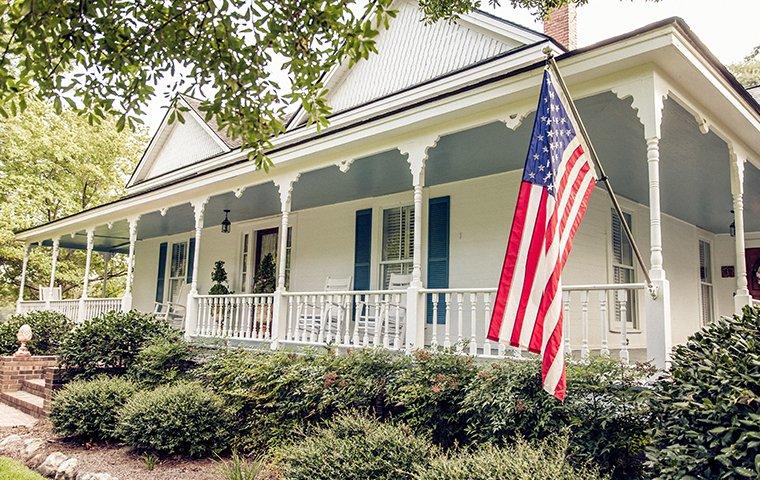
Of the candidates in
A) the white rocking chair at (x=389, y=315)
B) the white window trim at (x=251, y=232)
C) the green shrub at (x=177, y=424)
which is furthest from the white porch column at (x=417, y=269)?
the white window trim at (x=251, y=232)

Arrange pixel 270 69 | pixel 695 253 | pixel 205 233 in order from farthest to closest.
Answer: pixel 205 233 → pixel 695 253 → pixel 270 69

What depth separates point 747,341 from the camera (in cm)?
325

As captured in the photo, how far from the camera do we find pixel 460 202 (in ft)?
27.7

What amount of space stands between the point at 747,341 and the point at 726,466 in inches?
30.6

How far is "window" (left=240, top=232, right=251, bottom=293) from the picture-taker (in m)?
12.1

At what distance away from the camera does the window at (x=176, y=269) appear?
14.2 m

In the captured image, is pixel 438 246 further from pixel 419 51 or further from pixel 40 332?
pixel 40 332

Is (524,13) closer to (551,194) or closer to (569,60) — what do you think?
(569,60)

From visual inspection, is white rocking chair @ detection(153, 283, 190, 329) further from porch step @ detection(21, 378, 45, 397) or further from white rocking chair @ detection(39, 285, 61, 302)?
porch step @ detection(21, 378, 45, 397)

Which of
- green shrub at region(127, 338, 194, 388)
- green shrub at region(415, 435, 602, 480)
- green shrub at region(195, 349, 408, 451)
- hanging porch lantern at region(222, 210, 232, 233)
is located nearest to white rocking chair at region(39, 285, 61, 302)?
hanging porch lantern at region(222, 210, 232, 233)

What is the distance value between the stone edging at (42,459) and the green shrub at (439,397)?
290 centimetres

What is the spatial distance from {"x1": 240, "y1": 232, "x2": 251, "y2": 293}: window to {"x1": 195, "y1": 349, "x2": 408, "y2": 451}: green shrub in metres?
5.69

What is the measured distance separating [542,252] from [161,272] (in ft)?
42.9

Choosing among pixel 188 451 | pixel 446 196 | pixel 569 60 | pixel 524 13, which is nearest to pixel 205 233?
pixel 446 196
